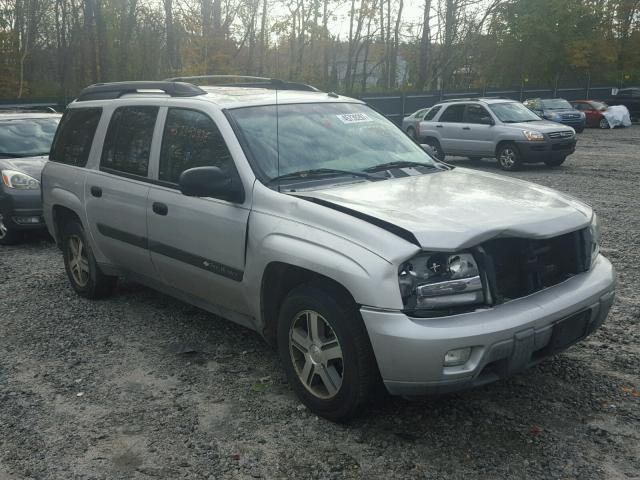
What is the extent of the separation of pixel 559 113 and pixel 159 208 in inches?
999

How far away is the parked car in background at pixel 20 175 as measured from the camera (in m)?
8.56

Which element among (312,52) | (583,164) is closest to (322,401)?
(583,164)

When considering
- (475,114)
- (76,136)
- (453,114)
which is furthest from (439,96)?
(76,136)

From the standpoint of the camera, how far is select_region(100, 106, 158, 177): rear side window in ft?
16.4

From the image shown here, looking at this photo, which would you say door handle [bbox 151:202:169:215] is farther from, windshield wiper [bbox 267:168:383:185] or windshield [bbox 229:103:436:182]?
windshield wiper [bbox 267:168:383:185]

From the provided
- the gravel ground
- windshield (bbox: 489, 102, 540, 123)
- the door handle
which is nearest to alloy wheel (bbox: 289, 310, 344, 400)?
the gravel ground

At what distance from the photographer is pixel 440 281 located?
10.7 feet

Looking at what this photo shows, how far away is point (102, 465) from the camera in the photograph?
343 cm

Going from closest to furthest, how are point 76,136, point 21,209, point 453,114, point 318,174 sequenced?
point 318,174 < point 76,136 < point 21,209 < point 453,114

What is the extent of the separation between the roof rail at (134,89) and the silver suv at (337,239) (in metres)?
0.02

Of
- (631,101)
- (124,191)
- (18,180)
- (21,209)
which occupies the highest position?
(631,101)

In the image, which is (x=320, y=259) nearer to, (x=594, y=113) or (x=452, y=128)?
(x=452, y=128)

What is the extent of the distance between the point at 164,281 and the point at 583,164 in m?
14.2

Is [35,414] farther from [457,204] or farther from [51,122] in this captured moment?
[51,122]
